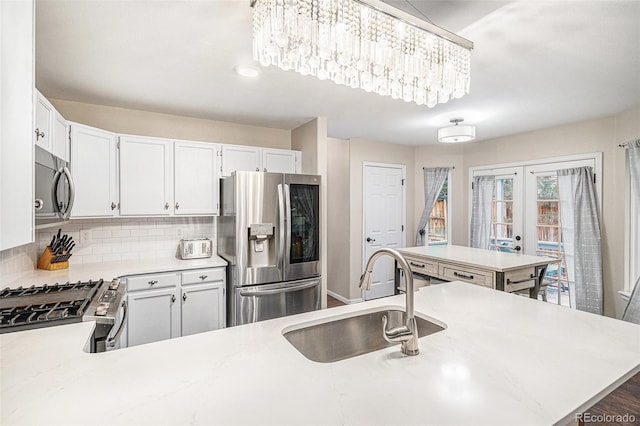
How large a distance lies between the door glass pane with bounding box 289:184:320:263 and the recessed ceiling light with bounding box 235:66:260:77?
1.13 metres

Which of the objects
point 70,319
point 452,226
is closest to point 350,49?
point 70,319

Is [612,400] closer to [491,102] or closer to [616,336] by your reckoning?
[616,336]

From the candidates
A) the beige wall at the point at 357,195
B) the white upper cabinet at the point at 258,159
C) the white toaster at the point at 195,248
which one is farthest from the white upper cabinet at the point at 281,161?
the beige wall at the point at 357,195

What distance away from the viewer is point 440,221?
17.2 ft

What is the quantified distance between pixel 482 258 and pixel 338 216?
235 centimetres

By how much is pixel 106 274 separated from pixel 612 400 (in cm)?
402

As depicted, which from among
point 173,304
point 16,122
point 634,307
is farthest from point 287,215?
point 634,307

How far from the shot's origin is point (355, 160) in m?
4.67

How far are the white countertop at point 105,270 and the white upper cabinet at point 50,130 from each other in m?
0.91

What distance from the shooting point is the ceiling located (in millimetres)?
1587

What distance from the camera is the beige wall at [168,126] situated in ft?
9.71

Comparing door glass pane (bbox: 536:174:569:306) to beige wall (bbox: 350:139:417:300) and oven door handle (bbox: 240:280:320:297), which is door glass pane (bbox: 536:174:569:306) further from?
oven door handle (bbox: 240:280:320:297)

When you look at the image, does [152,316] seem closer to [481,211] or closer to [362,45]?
[362,45]

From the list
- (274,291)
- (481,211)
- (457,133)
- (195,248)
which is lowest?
(274,291)
